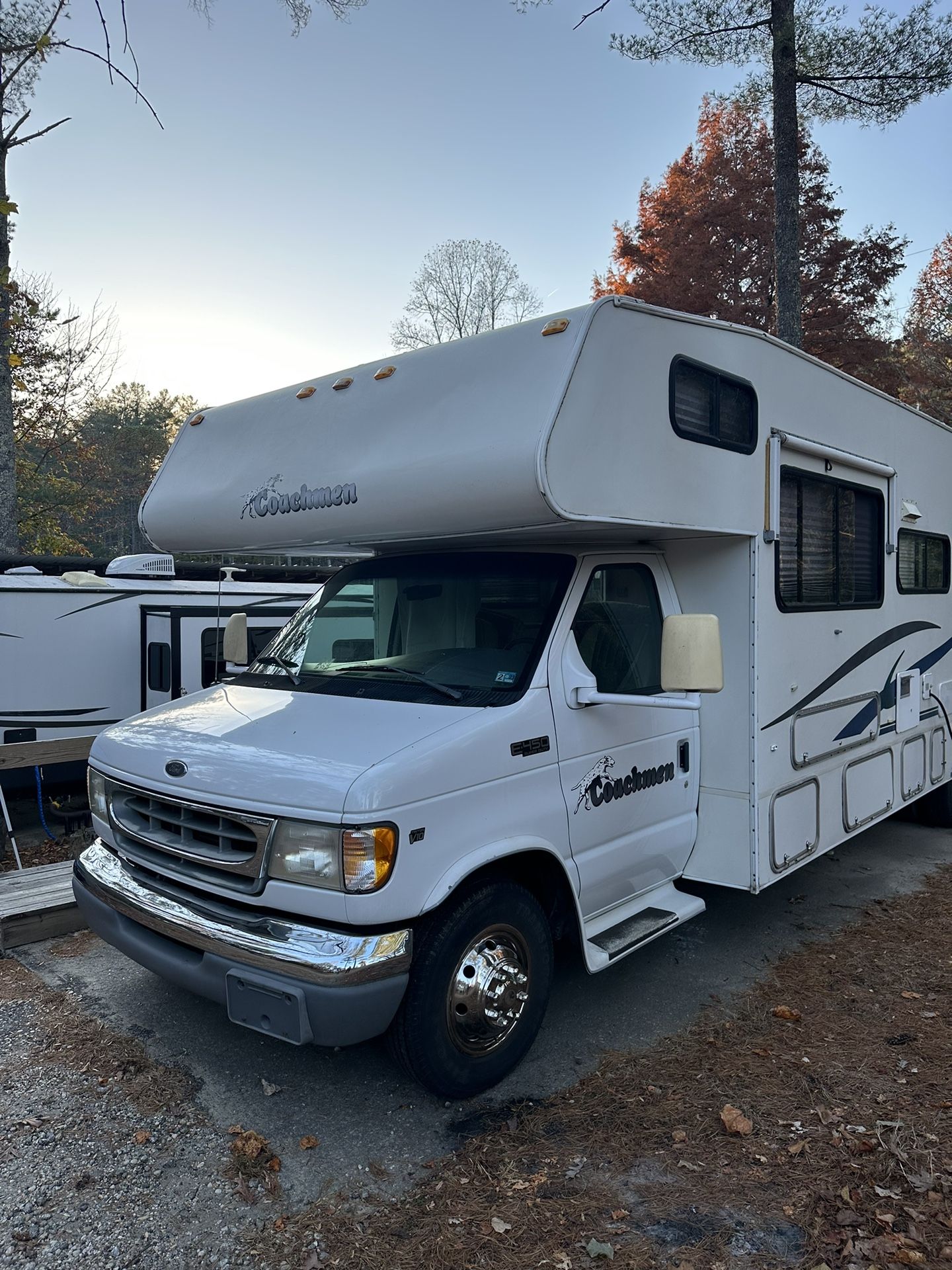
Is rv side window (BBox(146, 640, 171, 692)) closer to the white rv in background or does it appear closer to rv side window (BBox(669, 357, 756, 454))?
the white rv in background

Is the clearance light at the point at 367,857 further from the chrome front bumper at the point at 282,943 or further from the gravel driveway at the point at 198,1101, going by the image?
the gravel driveway at the point at 198,1101

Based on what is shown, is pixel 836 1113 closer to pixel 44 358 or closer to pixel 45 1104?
pixel 45 1104

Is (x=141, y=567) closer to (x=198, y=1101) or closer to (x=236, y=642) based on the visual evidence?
(x=236, y=642)

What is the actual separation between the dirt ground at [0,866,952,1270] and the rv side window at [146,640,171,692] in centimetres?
466

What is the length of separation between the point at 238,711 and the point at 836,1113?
9.50 feet

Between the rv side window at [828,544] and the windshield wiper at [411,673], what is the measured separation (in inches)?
79.1

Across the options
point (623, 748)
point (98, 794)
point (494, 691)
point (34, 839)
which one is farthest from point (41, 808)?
point (623, 748)

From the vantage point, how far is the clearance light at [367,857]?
9.80 ft

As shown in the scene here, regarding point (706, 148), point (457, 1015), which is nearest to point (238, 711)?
point (457, 1015)

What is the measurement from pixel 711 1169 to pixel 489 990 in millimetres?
974

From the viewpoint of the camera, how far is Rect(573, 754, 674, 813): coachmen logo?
3844mm

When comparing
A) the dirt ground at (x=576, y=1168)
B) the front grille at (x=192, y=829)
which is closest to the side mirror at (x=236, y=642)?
the front grille at (x=192, y=829)

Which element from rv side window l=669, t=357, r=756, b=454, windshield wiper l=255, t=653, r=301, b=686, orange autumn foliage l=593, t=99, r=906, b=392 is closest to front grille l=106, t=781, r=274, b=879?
windshield wiper l=255, t=653, r=301, b=686

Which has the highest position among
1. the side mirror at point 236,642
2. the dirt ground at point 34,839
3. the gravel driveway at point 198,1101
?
the side mirror at point 236,642
